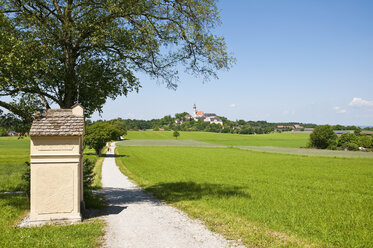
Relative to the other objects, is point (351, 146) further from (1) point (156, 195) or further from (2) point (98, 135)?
(1) point (156, 195)

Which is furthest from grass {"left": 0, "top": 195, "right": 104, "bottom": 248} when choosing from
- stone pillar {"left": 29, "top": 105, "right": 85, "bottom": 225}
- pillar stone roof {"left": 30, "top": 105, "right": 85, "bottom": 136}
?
pillar stone roof {"left": 30, "top": 105, "right": 85, "bottom": 136}

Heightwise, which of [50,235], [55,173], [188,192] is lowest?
[188,192]

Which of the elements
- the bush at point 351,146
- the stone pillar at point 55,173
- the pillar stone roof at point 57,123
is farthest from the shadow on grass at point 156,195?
the bush at point 351,146

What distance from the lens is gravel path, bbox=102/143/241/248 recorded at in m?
7.69

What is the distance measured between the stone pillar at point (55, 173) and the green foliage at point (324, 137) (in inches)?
3168

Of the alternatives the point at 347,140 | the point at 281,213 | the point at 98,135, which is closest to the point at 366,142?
the point at 347,140

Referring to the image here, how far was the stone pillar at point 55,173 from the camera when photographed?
379 inches

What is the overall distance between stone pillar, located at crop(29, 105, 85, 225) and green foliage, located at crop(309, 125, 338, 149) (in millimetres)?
80467

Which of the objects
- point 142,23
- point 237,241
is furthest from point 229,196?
point 142,23

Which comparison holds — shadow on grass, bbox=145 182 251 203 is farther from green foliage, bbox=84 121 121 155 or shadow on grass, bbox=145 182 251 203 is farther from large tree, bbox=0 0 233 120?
green foliage, bbox=84 121 121 155

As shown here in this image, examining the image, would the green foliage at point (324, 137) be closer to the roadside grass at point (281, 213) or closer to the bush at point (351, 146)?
the bush at point (351, 146)

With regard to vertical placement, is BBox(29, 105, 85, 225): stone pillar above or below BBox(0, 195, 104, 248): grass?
above

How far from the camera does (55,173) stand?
384 inches

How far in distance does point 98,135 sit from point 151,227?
3730cm
